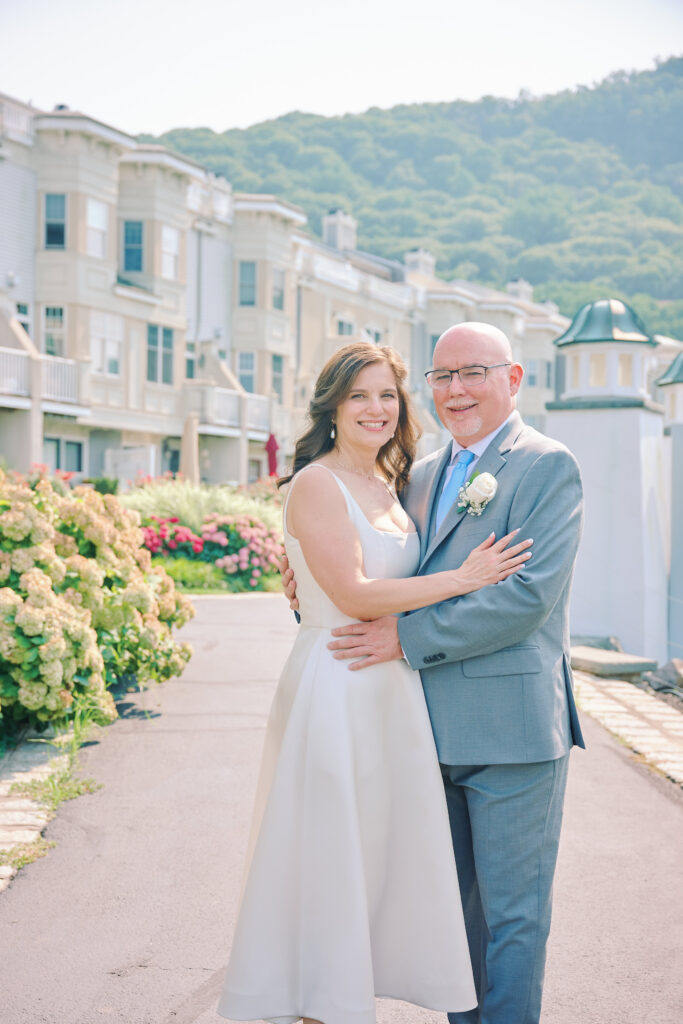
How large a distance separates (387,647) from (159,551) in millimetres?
15033

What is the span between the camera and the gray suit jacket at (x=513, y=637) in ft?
11.1

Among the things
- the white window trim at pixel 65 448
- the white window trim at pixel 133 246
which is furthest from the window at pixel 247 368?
the white window trim at pixel 65 448

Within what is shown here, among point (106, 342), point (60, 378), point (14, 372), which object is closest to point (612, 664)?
point (14, 372)

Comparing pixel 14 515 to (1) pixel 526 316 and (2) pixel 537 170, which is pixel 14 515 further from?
(2) pixel 537 170

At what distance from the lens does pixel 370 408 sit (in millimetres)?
3865

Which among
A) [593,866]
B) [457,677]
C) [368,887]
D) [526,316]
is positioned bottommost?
[593,866]

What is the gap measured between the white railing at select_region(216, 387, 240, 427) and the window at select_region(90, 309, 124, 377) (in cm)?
372

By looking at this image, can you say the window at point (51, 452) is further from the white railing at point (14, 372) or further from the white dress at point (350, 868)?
the white dress at point (350, 868)

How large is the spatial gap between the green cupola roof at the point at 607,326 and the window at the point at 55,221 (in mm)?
20200

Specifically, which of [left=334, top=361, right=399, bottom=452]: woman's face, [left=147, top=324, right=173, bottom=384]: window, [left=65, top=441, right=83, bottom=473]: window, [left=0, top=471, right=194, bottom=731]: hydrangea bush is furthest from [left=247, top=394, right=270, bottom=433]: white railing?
[left=334, top=361, right=399, bottom=452]: woman's face

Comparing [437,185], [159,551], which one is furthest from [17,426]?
[437,185]

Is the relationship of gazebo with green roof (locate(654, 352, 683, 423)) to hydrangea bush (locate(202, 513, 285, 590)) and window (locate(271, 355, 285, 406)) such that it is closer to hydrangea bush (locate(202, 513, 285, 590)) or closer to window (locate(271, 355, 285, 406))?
hydrangea bush (locate(202, 513, 285, 590))

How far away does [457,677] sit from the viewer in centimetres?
353

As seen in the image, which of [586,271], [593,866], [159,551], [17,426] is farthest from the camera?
[586,271]
